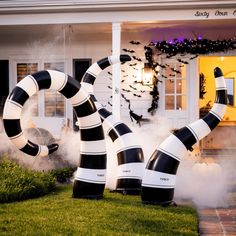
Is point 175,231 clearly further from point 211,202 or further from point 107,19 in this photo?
point 107,19

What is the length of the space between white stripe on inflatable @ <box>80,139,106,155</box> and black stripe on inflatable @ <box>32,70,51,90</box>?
0.91 metres

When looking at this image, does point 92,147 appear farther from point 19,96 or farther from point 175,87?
point 175,87

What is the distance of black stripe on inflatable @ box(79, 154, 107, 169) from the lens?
7.22m

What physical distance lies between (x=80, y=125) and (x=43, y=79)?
80cm

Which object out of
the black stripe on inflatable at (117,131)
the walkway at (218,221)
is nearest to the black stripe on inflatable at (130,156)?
the black stripe on inflatable at (117,131)

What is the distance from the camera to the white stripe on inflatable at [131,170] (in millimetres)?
7998

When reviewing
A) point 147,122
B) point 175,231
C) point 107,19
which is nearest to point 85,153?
point 175,231

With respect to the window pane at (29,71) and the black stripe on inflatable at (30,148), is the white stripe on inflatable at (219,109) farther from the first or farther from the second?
the window pane at (29,71)

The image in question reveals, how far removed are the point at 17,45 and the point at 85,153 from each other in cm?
777

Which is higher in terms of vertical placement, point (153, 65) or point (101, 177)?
point (153, 65)

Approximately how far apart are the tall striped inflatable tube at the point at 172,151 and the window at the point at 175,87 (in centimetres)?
642

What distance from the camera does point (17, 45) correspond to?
47.0 ft

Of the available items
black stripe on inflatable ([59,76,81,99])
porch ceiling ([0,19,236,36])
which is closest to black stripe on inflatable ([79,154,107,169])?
black stripe on inflatable ([59,76,81,99])

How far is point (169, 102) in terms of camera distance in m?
13.7
